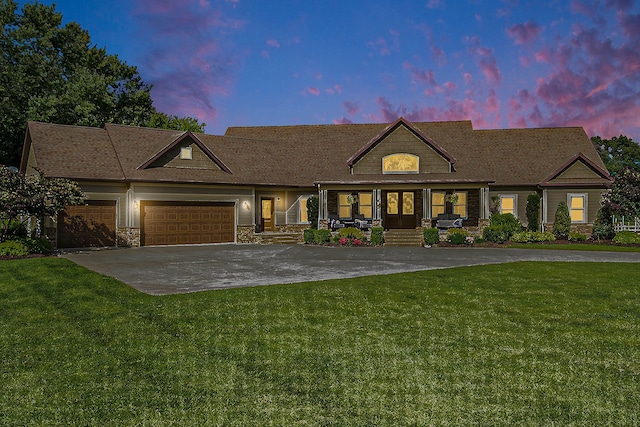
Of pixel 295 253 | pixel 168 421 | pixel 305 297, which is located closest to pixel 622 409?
pixel 168 421

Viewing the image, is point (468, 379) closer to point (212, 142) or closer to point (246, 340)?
point (246, 340)

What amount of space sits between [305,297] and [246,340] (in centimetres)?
306

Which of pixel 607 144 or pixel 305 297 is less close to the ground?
pixel 607 144

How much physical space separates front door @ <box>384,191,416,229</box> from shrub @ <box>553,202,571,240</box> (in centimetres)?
812

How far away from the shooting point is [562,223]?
85.2 feet

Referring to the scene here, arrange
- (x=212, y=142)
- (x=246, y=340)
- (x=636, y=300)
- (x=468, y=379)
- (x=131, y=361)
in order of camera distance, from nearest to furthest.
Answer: (x=468, y=379) → (x=131, y=361) → (x=246, y=340) → (x=636, y=300) → (x=212, y=142)

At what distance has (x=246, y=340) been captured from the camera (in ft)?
21.7

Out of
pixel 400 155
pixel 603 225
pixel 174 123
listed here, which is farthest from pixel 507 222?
pixel 174 123

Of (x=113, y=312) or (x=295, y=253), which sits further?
(x=295, y=253)

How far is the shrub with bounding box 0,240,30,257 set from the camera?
58.2 ft

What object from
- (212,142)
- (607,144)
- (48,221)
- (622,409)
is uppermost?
(607,144)

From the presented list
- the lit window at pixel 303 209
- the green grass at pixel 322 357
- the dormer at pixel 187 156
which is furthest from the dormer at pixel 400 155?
the green grass at pixel 322 357

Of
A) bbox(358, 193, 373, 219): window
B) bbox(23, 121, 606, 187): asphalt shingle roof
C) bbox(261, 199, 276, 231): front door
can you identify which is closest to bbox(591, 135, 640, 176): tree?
bbox(23, 121, 606, 187): asphalt shingle roof

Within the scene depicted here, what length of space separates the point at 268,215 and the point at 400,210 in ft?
27.5
